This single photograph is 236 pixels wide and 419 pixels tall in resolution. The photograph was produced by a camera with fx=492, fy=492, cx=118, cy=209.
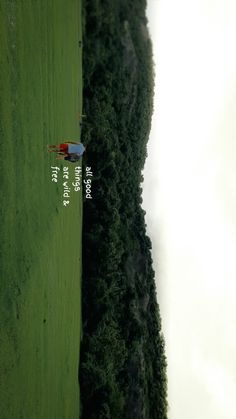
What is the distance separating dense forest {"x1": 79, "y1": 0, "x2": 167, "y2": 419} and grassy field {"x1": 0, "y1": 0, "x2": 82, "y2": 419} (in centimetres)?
473

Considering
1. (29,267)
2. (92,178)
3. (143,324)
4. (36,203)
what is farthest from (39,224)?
(143,324)

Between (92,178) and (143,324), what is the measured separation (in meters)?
21.1

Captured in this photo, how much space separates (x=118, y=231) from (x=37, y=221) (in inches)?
986

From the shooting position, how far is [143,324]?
5506 cm

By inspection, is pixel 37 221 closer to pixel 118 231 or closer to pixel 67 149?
pixel 67 149

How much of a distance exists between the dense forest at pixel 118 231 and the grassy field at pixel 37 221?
473cm

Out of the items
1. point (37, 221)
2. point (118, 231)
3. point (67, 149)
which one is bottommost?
point (118, 231)

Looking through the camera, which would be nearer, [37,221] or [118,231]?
[37,221]

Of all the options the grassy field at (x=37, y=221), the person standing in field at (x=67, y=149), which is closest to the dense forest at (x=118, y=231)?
the grassy field at (x=37, y=221)

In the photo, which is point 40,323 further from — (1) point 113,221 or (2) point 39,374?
(1) point 113,221

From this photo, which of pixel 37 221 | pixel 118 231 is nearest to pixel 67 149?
pixel 37 221

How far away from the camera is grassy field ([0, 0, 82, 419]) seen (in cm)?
1739

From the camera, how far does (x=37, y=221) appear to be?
890 inches

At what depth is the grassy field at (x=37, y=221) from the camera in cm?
1739
